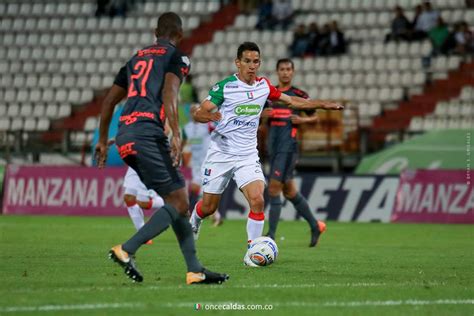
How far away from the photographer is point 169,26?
897 cm

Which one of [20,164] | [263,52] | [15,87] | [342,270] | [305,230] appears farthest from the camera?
[15,87]

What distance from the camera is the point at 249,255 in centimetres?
1106

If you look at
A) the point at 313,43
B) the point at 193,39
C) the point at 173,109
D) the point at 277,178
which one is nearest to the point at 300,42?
the point at 313,43

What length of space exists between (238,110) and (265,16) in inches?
727

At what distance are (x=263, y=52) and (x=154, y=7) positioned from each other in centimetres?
509

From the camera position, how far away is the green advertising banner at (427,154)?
2170 centimetres

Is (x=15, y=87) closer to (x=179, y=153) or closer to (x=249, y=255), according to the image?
(x=249, y=255)

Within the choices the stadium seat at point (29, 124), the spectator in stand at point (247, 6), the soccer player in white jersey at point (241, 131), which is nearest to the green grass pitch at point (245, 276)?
the soccer player in white jersey at point (241, 131)

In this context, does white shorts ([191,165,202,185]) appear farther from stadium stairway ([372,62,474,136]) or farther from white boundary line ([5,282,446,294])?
white boundary line ([5,282,446,294])

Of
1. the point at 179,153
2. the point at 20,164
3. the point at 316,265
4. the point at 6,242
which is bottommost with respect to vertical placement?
the point at 20,164

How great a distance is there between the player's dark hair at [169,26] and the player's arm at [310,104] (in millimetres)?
2443

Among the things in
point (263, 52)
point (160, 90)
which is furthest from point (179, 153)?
point (263, 52)

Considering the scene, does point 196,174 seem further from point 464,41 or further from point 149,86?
point 149,86

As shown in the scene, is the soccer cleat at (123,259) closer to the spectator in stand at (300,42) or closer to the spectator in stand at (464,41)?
the spectator in stand at (464,41)
